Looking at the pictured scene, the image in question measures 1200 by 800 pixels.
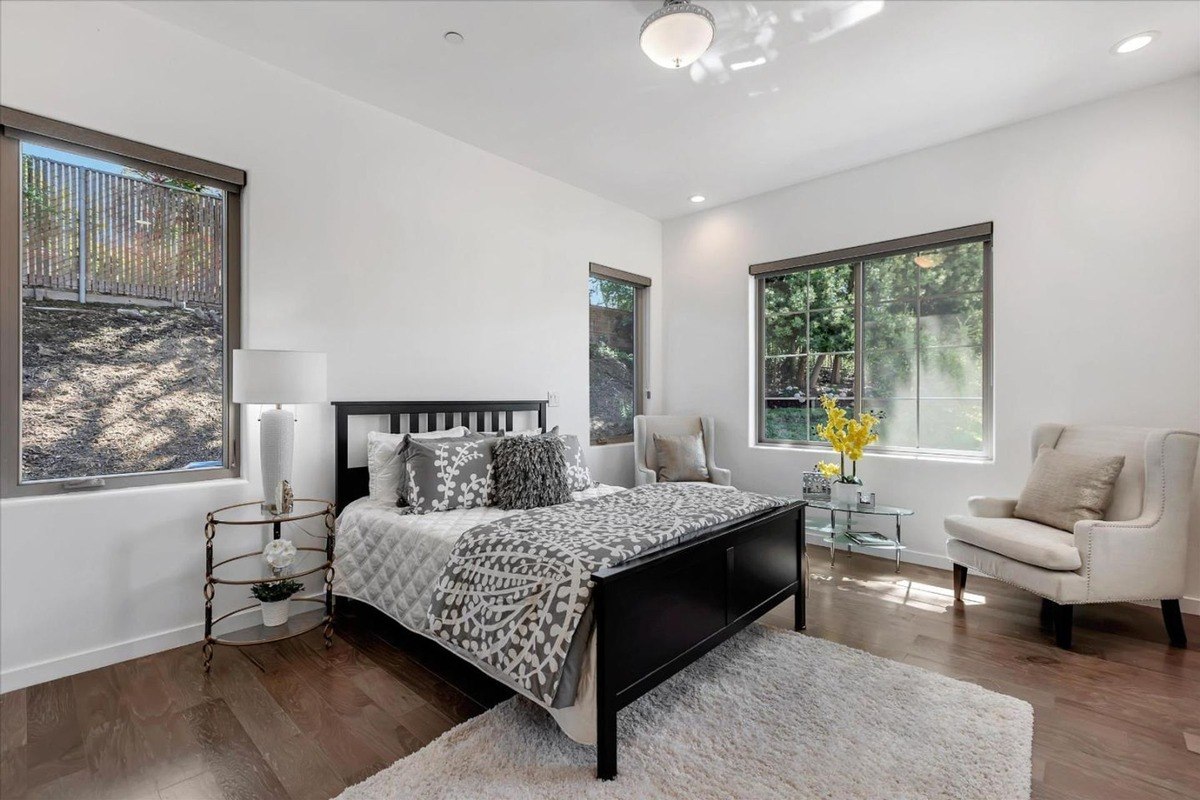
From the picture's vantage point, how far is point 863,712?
79.8 inches

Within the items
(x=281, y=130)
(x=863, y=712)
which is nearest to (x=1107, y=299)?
(x=863, y=712)

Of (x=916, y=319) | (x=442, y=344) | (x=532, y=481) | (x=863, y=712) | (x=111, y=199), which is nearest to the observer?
(x=863, y=712)

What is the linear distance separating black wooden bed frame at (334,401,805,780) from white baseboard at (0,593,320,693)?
85 cm

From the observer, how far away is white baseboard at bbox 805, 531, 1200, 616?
302cm

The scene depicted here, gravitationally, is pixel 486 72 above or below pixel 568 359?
above

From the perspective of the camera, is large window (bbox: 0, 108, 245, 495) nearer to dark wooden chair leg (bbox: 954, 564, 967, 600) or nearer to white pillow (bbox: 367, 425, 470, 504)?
white pillow (bbox: 367, 425, 470, 504)

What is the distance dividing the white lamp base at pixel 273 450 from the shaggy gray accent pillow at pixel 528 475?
1.01 metres

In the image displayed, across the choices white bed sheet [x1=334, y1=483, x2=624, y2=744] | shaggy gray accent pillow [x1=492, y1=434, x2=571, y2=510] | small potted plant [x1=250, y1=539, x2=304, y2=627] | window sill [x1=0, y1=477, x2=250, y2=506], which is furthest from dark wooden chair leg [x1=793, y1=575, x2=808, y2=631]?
window sill [x1=0, y1=477, x2=250, y2=506]

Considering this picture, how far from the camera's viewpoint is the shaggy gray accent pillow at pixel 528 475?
2850 mm

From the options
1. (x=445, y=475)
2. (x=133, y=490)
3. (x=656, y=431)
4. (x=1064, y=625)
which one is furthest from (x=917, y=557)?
(x=133, y=490)

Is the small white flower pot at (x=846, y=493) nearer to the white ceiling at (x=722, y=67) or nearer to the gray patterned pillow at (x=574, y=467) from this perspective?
the gray patterned pillow at (x=574, y=467)

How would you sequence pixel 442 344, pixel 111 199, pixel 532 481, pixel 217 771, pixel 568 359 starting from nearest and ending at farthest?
pixel 217 771, pixel 111 199, pixel 532 481, pixel 442 344, pixel 568 359

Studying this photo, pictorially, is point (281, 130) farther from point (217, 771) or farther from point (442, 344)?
point (217, 771)

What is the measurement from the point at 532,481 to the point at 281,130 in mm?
2307
